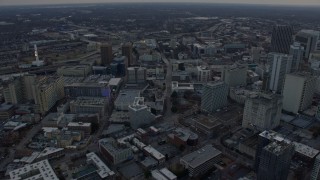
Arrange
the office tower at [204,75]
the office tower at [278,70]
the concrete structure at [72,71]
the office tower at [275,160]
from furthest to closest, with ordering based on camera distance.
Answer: the concrete structure at [72,71] < the office tower at [204,75] < the office tower at [278,70] < the office tower at [275,160]

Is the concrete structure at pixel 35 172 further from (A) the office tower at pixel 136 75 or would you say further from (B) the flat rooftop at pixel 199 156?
(A) the office tower at pixel 136 75

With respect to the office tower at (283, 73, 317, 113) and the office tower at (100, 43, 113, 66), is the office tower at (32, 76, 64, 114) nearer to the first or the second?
the office tower at (100, 43, 113, 66)

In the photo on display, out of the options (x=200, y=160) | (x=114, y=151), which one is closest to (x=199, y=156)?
(x=200, y=160)

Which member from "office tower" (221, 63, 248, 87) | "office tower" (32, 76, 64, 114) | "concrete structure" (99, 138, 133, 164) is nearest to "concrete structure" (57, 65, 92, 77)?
"office tower" (32, 76, 64, 114)

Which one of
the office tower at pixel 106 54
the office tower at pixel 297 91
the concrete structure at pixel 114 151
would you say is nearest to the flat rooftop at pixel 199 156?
the concrete structure at pixel 114 151

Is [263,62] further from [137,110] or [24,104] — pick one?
[24,104]

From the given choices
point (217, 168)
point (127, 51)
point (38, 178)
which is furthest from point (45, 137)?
point (127, 51)
